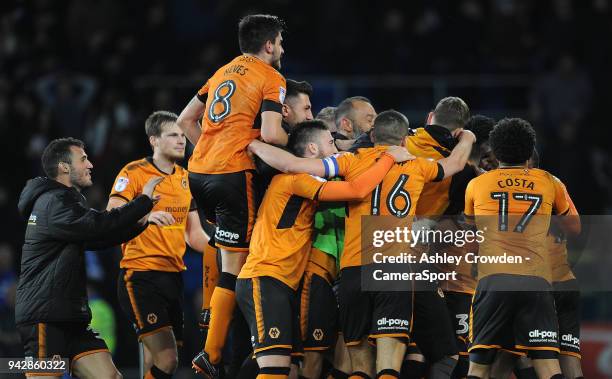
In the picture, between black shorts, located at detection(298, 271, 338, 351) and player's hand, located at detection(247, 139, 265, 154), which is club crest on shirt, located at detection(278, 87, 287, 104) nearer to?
player's hand, located at detection(247, 139, 265, 154)

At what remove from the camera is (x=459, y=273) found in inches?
351

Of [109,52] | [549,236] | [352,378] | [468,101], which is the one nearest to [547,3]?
[468,101]

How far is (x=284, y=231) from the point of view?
320 inches

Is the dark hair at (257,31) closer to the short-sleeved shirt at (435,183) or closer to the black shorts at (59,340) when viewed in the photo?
the short-sleeved shirt at (435,183)

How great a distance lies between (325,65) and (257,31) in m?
7.27

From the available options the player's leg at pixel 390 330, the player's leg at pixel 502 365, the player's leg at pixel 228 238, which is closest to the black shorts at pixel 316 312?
the player's leg at pixel 390 330

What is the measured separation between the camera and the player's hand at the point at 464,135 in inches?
346

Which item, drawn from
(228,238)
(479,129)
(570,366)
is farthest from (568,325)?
(228,238)

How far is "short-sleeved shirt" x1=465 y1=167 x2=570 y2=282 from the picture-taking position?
317 inches

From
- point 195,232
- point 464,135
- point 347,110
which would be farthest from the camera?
point 195,232

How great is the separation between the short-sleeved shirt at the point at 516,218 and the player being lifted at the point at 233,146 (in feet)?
5.14

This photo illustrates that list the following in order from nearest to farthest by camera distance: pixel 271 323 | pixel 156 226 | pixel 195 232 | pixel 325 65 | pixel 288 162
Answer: pixel 271 323 → pixel 288 162 → pixel 156 226 → pixel 195 232 → pixel 325 65

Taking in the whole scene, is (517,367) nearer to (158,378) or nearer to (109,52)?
(158,378)

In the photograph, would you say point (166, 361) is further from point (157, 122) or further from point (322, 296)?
point (157, 122)
